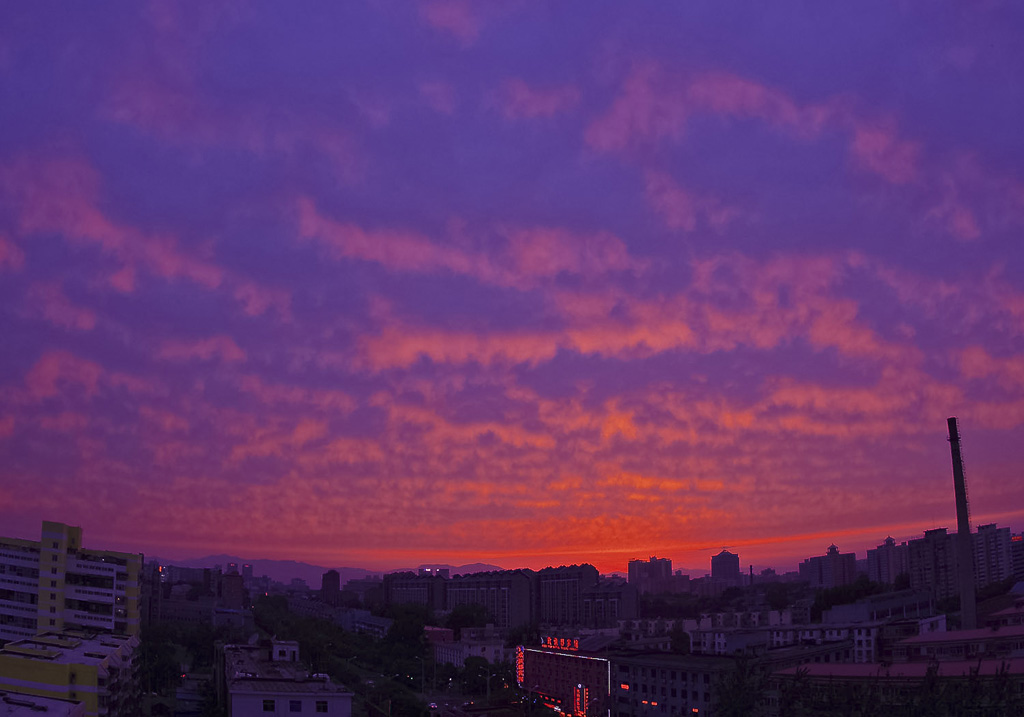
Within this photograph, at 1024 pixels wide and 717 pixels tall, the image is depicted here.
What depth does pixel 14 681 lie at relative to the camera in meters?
19.7

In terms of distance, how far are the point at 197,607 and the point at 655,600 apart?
57.2m

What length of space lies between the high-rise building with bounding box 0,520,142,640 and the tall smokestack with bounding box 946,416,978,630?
36673mm

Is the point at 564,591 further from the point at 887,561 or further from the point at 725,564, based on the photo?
the point at 725,564

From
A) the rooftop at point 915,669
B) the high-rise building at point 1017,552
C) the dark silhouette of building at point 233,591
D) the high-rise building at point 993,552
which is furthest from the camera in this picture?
the dark silhouette of building at point 233,591

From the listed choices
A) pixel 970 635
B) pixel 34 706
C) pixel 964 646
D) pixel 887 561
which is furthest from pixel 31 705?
pixel 887 561

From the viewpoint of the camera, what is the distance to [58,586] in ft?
108

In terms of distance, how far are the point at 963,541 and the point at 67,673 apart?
1540 inches

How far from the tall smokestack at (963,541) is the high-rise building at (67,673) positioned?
3531cm

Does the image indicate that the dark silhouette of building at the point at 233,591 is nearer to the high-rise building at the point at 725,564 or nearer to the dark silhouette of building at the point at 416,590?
the dark silhouette of building at the point at 416,590

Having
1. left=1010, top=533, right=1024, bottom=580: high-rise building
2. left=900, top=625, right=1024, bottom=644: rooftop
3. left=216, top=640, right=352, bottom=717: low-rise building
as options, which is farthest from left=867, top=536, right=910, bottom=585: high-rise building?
left=216, top=640, right=352, bottom=717: low-rise building

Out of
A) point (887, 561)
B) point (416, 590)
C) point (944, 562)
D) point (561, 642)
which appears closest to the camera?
point (561, 642)

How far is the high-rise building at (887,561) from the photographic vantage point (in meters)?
103

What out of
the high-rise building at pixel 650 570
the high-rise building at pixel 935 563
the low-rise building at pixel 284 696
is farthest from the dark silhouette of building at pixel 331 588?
the low-rise building at pixel 284 696

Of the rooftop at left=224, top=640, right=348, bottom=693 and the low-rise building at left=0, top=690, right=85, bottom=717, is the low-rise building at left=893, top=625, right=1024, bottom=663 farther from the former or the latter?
the low-rise building at left=0, top=690, right=85, bottom=717
